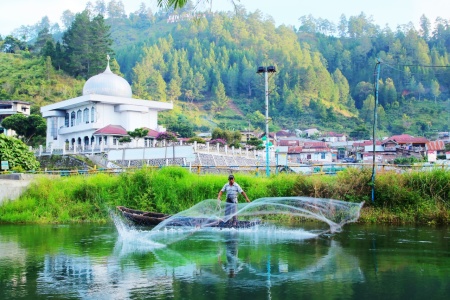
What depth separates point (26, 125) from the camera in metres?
58.4

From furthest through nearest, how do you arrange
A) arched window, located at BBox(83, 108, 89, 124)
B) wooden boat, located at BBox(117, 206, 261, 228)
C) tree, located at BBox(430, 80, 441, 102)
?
tree, located at BBox(430, 80, 441, 102), arched window, located at BBox(83, 108, 89, 124), wooden boat, located at BBox(117, 206, 261, 228)

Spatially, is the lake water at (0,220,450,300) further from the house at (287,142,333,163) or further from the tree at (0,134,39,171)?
the house at (287,142,333,163)

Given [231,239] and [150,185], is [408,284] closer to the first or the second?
[231,239]

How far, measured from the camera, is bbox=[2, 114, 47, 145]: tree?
55.7 m

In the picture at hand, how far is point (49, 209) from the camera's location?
69.5ft

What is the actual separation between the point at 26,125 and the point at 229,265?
176ft

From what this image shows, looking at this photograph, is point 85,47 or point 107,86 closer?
point 107,86

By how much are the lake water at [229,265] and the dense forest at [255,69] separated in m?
66.0

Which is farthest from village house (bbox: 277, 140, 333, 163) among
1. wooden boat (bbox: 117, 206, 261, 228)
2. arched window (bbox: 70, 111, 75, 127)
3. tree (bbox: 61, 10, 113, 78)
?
wooden boat (bbox: 117, 206, 261, 228)

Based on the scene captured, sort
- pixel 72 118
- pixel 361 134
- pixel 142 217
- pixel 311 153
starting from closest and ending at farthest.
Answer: pixel 142 217
pixel 72 118
pixel 311 153
pixel 361 134

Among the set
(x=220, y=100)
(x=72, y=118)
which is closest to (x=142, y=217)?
(x=72, y=118)

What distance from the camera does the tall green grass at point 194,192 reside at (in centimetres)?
1861

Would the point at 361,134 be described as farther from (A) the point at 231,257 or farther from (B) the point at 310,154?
(A) the point at 231,257

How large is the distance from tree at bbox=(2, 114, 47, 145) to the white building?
1662 millimetres
